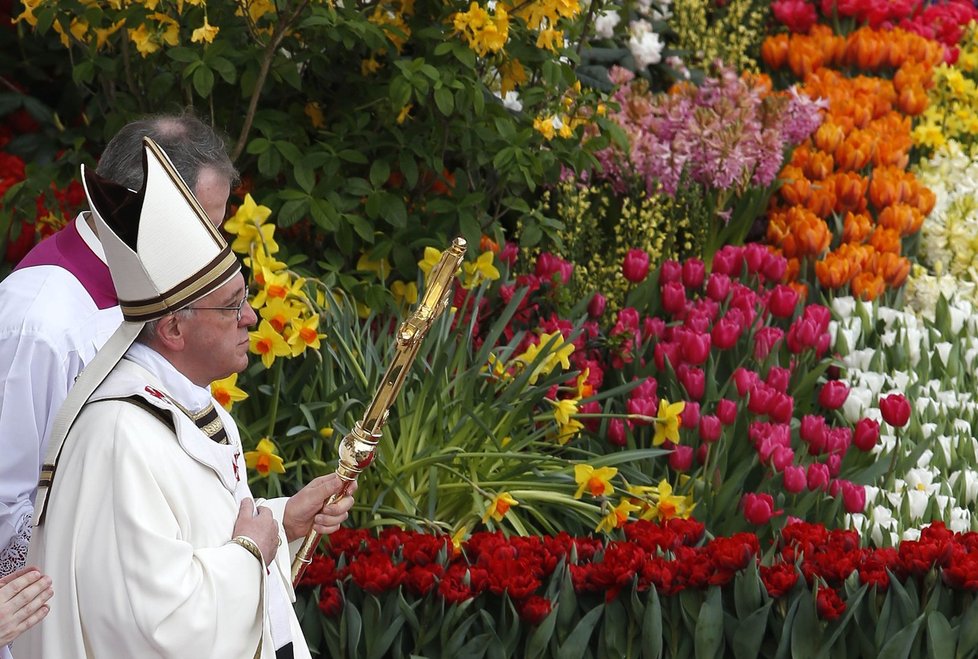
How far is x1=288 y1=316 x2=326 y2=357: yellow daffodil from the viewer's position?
3244mm

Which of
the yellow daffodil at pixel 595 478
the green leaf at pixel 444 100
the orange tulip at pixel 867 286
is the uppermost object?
the green leaf at pixel 444 100

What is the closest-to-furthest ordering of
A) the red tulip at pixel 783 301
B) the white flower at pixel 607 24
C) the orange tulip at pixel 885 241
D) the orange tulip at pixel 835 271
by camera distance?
1. the red tulip at pixel 783 301
2. the orange tulip at pixel 835 271
3. the orange tulip at pixel 885 241
4. the white flower at pixel 607 24

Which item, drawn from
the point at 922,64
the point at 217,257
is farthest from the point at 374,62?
the point at 922,64

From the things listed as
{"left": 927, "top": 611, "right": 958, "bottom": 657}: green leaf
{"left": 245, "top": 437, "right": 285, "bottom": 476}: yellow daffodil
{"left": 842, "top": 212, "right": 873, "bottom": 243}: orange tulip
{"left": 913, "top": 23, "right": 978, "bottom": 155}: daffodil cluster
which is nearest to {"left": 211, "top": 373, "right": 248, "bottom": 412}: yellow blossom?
{"left": 245, "top": 437, "right": 285, "bottom": 476}: yellow daffodil

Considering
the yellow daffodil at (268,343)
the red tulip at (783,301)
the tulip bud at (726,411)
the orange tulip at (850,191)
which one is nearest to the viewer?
the yellow daffodil at (268,343)

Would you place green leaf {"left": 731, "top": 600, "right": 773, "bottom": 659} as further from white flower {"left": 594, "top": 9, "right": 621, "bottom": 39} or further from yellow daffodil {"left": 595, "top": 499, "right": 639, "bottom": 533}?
white flower {"left": 594, "top": 9, "right": 621, "bottom": 39}

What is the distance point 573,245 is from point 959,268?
68.1 inches

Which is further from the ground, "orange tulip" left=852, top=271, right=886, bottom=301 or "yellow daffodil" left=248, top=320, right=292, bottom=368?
"yellow daffodil" left=248, top=320, right=292, bottom=368

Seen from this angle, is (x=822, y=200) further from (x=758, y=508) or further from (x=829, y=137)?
(x=758, y=508)

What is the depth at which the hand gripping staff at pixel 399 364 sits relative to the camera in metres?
2.19

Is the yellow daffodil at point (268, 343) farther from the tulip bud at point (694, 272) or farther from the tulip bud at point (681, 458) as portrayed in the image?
the tulip bud at point (694, 272)

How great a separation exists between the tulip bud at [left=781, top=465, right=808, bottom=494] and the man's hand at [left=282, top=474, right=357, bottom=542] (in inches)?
59.0

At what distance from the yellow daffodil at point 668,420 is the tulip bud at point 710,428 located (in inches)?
2.7

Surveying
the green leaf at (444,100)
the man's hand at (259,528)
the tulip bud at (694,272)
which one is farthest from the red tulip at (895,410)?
the man's hand at (259,528)
